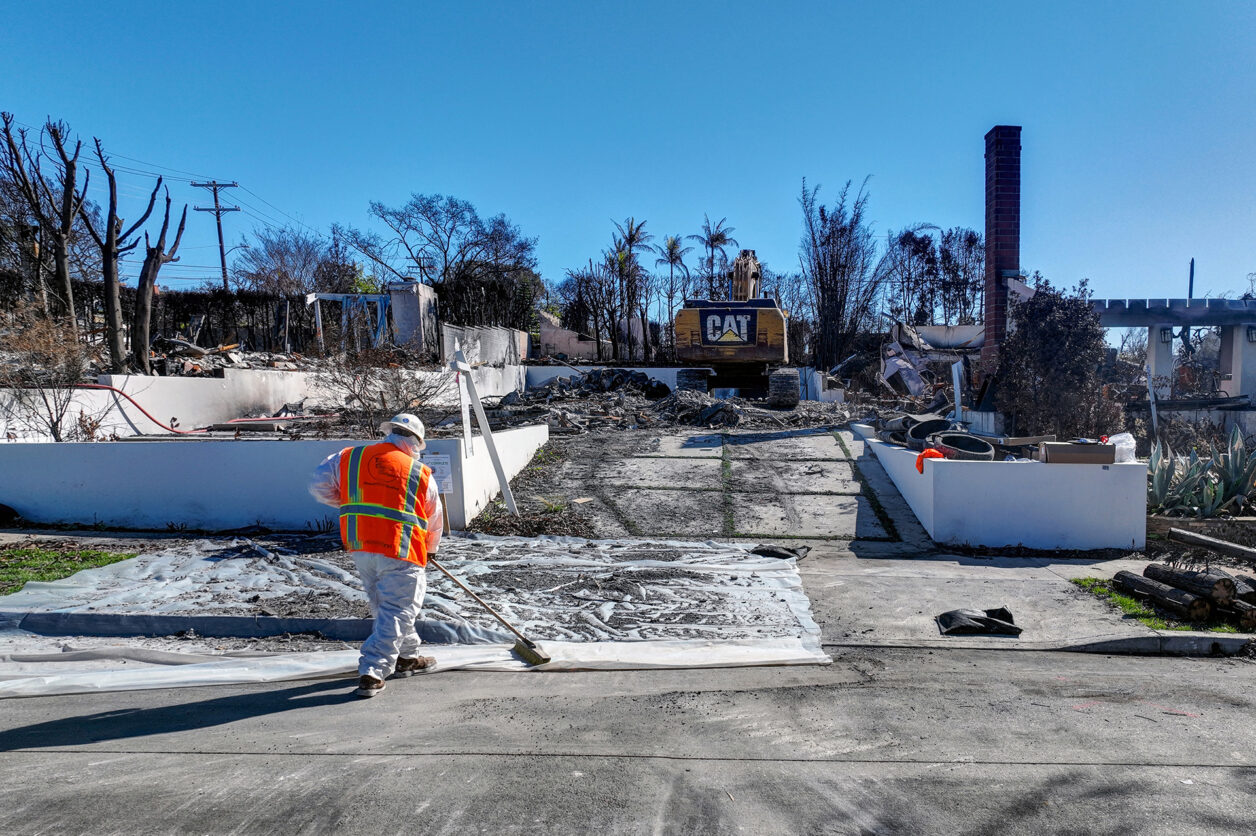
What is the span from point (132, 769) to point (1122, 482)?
921 centimetres

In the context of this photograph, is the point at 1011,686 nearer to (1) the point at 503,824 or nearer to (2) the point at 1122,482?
(1) the point at 503,824

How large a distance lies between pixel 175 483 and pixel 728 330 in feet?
50.2

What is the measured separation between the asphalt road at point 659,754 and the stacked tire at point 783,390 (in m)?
13.2

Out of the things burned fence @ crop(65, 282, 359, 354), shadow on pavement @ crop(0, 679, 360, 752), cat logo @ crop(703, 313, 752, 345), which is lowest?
shadow on pavement @ crop(0, 679, 360, 752)

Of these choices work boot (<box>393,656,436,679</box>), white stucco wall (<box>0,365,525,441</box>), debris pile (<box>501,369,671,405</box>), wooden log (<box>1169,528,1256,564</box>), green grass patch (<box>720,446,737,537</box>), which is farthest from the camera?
debris pile (<box>501,369,671,405</box>)

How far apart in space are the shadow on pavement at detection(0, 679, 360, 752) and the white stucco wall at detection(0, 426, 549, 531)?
4.36 metres

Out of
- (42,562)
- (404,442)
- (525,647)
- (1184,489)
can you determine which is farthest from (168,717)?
(1184,489)

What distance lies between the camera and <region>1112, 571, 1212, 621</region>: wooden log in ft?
19.4

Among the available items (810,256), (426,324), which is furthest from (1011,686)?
(810,256)

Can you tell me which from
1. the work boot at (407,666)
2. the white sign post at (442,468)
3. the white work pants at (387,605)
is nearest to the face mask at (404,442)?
the white work pants at (387,605)

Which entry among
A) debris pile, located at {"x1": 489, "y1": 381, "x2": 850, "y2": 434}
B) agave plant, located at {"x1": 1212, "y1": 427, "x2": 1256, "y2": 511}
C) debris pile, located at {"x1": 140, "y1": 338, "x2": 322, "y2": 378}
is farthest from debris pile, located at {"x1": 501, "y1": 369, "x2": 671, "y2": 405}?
agave plant, located at {"x1": 1212, "y1": 427, "x2": 1256, "y2": 511}

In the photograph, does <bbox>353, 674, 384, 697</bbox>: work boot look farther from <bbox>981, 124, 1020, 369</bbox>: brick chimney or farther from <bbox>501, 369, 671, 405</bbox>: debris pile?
<bbox>501, 369, 671, 405</bbox>: debris pile

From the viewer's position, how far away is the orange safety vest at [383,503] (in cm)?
460

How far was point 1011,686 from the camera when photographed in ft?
15.4
